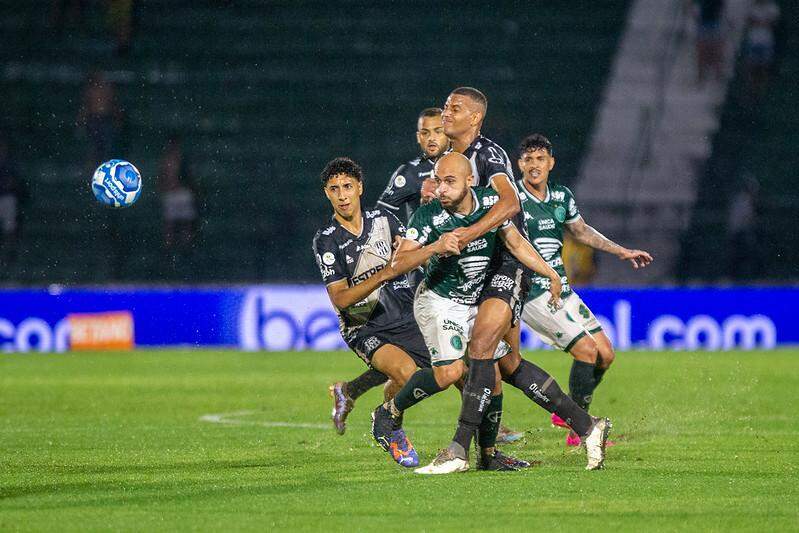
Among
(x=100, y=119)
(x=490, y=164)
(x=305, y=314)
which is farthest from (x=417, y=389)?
(x=100, y=119)

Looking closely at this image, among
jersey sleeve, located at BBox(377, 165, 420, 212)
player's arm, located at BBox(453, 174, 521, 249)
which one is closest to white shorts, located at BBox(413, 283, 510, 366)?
player's arm, located at BBox(453, 174, 521, 249)

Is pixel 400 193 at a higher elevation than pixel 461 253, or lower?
higher

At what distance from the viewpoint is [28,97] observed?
74.4 ft

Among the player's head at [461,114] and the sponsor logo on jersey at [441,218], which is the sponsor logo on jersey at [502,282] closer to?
the sponsor logo on jersey at [441,218]

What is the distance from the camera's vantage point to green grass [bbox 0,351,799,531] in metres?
6.14

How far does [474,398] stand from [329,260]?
1419 millimetres

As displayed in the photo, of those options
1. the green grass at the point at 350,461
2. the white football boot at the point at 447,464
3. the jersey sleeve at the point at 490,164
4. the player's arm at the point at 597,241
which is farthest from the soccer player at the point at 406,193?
the white football boot at the point at 447,464

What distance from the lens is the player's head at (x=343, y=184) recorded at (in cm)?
866

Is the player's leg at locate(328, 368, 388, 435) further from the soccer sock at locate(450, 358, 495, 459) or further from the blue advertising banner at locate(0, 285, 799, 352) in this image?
the blue advertising banner at locate(0, 285, 799, 352)

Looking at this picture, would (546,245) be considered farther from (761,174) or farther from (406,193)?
(761,174)

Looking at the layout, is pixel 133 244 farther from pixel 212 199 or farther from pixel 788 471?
pixel 788 471

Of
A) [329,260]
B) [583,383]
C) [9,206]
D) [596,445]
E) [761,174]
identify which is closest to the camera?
[596,445]

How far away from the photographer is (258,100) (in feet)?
76.0

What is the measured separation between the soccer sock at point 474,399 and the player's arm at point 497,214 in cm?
67
